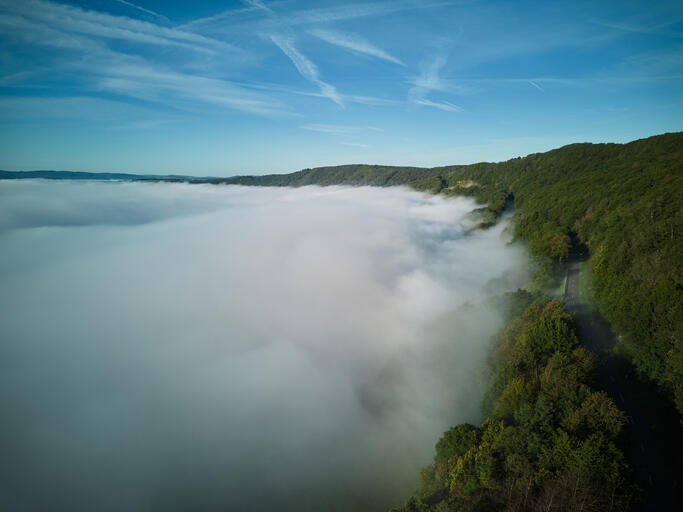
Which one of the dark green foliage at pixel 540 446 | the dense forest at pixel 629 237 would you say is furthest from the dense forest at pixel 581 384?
the dense forest at pixel 629 237

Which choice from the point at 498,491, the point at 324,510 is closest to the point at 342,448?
the point at 324,510

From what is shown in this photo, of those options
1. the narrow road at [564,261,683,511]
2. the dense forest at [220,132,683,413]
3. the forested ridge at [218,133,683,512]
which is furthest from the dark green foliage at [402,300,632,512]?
the dense forest at [220,132,683,413]

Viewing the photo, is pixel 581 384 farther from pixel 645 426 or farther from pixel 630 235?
pixel 630 235

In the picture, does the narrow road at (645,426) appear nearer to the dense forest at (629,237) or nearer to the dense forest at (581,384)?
the dense forest at (581,384)

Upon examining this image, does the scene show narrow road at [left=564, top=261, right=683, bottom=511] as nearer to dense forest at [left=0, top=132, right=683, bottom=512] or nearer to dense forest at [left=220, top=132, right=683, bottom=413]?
dense forest at [left=0, top=132, right=683, bottom=512]

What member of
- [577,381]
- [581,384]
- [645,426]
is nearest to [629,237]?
[645,426]

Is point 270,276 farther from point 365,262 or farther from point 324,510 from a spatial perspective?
point 324,510
